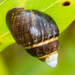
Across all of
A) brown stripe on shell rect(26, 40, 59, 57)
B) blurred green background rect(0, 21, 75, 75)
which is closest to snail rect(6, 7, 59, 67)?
brown stripe on shell rect(26, 40, 59, 57)

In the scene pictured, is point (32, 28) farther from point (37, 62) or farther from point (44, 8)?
point (37, 62)

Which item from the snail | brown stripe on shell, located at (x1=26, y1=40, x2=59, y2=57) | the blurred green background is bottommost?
the blurred green background

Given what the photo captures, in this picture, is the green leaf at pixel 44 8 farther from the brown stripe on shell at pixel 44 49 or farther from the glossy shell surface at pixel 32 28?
the brown stripe on shell at pixel 44 49

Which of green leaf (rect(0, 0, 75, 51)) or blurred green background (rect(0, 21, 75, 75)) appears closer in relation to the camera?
green leaf (rect(0, 0, 75, 51))

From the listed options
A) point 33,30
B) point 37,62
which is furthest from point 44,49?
point 37,62

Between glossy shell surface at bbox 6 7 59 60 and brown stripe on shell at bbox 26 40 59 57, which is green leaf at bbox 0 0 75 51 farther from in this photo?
brown stripe on shell at bbox 26 40 59 57

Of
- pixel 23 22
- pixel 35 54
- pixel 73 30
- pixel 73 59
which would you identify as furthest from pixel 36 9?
pixel 73 30
